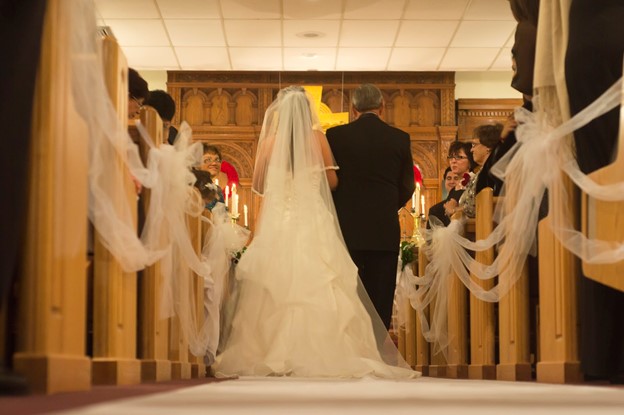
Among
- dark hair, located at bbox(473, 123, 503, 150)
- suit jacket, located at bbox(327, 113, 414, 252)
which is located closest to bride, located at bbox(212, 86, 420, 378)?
suit jacket, located at bbox(327, 113, 414, 252)

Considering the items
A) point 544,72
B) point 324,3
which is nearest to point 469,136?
point 324,3

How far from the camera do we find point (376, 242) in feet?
18.4

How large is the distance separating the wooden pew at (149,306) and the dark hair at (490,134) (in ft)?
8.38

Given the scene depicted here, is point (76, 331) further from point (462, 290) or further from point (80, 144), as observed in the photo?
point (462, 290)

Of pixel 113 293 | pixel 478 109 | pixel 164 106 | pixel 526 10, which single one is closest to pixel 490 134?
pixel 526 10

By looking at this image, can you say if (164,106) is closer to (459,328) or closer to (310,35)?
(459,328)

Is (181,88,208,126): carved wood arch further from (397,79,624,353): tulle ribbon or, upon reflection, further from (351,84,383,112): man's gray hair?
(397,79,624,353): tulle ribbon

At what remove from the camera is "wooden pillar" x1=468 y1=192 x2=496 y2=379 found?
4785mm

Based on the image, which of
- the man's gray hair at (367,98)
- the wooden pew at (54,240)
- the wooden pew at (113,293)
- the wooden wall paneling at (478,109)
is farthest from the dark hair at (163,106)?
the wooden wall paneling at (478,109)

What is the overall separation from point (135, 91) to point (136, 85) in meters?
0.05

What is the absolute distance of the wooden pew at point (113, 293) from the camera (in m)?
3.12

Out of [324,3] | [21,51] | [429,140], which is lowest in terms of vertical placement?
[21,51]

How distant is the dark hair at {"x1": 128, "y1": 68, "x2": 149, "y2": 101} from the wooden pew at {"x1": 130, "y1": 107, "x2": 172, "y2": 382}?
0.86 m

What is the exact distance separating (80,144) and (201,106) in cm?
1009
